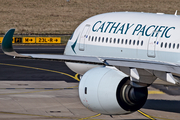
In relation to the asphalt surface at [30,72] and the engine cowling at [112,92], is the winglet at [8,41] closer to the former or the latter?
the engine cowling at [112,92]

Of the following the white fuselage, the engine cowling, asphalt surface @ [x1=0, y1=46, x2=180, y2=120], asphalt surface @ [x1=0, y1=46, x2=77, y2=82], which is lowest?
asphalt surface @ [x1=0, y1=46, x2=77, y2=82]

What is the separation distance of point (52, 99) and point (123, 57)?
264 inches

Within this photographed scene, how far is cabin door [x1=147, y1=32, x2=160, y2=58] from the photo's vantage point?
26519mm

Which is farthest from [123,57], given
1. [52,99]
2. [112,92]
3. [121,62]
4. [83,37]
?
[121,62]

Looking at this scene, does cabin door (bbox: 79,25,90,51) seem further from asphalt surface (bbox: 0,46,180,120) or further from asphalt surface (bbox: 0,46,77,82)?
asphalt surface (bbox: 0,46,77,82)

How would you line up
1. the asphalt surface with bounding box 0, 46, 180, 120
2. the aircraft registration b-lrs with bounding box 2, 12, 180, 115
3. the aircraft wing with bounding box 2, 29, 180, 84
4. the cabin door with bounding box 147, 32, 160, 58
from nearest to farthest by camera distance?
the aircraft wing with bounding box 2, 29, 180, 84
the aircraft registration b-lrs with bounding box 2, 12, 180, 115
the cabin door with bounding box 147, 32, 160, 58
the asphalt surface with bounding box 0, 46, 180, 120

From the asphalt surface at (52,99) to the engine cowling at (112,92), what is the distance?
414 cm

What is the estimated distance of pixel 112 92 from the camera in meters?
22.4

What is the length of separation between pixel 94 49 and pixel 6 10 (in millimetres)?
102374

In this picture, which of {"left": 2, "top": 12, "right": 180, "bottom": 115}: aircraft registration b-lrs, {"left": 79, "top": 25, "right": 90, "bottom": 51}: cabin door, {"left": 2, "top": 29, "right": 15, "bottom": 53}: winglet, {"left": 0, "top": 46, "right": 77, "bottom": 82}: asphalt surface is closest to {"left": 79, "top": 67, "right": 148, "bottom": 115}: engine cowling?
{"left": 2, "top": 12, "right": 180, "bottom": 115}: aircraft registration b-lrs

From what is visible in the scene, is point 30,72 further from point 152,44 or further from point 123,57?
point 152,44

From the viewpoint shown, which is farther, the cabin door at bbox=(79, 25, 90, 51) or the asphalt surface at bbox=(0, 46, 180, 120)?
the cabin door at bbox=(79, 25, 90, 51)

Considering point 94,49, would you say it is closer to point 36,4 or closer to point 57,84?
point 57,84

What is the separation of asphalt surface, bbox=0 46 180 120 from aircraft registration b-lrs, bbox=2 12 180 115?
3.02 m
